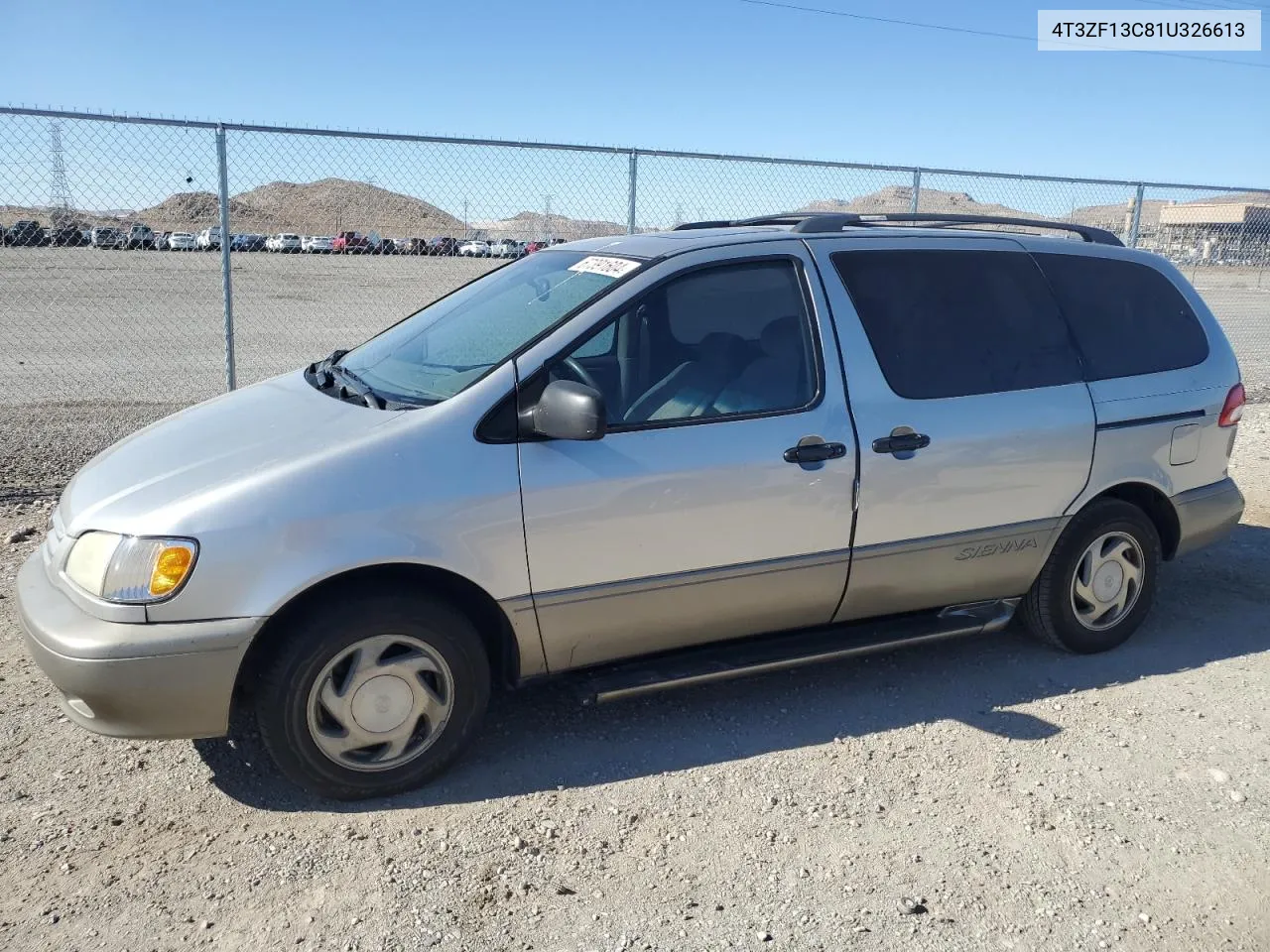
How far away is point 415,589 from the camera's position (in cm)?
336

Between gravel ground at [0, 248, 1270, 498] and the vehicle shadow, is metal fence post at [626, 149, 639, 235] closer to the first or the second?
gravel ground at [0, 248, 1270, 498]

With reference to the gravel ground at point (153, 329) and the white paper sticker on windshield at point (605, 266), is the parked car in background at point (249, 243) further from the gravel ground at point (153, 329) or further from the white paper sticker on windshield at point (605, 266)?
the white paper sticker on windshield at point (605, 266)

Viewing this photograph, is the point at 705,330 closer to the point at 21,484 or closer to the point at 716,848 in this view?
the point at 716,848

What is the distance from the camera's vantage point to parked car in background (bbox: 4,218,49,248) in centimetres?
758

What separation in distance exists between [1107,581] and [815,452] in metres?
1.85

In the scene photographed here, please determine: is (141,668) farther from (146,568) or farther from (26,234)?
(26,234)

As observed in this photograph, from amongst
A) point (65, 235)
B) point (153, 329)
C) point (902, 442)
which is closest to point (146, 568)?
point (902, 442)

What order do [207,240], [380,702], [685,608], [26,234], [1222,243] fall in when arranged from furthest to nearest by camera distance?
1. [1222,243]
2. [207,240]
3. [26,234]
4. [685,608]
5. [380,702]

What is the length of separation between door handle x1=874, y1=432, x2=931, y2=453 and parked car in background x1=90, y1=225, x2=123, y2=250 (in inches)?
263

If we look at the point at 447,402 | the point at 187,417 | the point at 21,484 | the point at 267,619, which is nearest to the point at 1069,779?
the point at 447,402

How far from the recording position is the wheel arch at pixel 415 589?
3.22 metres

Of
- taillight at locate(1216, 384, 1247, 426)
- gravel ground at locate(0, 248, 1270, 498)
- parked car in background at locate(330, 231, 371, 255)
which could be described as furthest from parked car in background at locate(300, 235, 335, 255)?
taillight at locate(1216, 384, 1247, 426)

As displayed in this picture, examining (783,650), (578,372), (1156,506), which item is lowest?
(783,650)

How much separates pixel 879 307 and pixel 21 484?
5503mm
